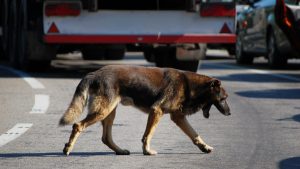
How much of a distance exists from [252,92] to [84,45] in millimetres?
4316

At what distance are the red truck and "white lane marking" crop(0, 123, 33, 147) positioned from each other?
680 cm

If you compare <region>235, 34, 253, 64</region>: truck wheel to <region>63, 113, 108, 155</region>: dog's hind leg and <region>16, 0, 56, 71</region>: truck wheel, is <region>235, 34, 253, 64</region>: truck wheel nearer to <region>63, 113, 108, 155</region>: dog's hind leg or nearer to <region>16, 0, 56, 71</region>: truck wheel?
<region>16, 0, 56, 71</region>: truck wheel

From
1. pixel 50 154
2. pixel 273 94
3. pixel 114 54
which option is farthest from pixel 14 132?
pixel 114 54

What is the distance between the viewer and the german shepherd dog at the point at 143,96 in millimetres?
9523

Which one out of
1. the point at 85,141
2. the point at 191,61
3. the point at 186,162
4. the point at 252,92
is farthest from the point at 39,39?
the point at 186,162

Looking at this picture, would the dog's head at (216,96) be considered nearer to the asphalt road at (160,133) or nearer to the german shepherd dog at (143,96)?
the german shepherd dog at (143,96)

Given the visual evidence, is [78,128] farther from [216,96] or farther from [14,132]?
[14,132]

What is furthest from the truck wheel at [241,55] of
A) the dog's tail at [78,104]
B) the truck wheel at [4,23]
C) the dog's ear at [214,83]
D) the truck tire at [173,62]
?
Result: the dog's tail at [78,104]

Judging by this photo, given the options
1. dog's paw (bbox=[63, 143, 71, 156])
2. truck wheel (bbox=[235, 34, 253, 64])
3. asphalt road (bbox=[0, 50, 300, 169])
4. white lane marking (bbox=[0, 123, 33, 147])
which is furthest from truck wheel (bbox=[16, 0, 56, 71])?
dog's paw (bbox=[63, 143, 71, 156])

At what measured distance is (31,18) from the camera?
1917 centimetres

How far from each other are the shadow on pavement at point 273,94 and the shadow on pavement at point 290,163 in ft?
21.3

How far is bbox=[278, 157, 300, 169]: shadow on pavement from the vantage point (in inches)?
345

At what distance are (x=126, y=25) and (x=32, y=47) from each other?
174cm

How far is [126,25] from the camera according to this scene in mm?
18875
